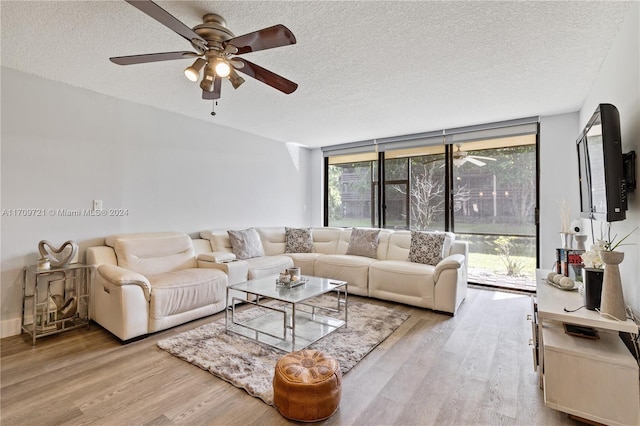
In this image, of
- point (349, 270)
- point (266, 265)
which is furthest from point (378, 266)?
point (266, 265)

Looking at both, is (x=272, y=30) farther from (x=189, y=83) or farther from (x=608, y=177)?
(x=608, y=177)

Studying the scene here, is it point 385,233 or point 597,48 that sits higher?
point 597,48

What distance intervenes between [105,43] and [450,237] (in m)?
4.02

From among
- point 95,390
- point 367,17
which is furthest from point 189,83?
point 95,390

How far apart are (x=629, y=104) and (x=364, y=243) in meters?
3.06

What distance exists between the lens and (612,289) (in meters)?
1.63

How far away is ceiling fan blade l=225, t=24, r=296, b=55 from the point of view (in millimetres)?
1647

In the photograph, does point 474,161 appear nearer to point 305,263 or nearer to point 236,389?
point 305,263

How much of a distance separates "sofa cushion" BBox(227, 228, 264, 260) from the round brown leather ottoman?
98.8 inches

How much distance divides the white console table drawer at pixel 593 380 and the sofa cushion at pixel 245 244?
3.37 m

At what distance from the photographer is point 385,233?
14.8 feet

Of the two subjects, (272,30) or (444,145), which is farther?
(444,145)

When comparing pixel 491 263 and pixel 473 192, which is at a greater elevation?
pixel 473 192

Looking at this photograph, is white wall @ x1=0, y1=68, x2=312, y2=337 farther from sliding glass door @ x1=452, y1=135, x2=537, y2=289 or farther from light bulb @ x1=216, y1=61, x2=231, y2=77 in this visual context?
sliding glass door @ x1=452, y1=135, x2=537, y2=289
